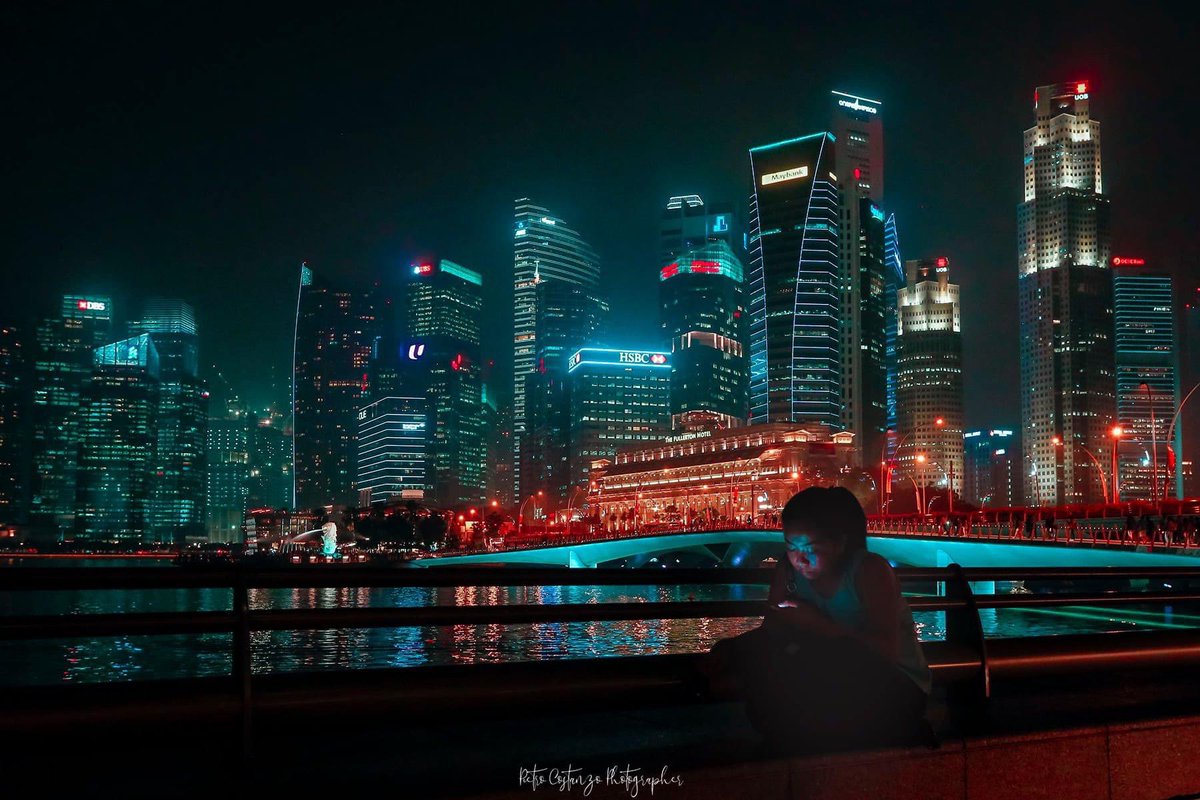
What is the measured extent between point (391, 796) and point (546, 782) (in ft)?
2.31

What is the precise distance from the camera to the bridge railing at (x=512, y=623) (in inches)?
185

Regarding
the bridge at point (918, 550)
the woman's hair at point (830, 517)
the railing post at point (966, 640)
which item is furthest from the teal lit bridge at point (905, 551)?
the woman's hair at point (830, 517)

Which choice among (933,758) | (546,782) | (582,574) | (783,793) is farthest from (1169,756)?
(546,782)

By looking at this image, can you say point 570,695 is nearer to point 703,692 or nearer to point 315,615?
point 703,692

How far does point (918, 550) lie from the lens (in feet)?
254

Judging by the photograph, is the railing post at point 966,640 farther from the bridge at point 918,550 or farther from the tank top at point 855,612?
the bridge at point 918,550

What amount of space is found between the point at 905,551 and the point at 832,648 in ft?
259

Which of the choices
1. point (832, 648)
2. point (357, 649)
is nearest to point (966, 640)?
point (832, 648)

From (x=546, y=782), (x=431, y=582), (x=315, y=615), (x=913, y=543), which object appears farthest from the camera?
(x=913, y=543)

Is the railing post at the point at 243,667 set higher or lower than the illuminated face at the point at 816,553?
lower

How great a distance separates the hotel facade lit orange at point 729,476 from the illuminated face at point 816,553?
150775mm

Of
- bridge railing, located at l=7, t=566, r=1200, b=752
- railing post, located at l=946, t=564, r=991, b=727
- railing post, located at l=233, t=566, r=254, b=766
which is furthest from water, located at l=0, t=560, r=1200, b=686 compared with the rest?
railing post, located at l=233, t=566, r=254, b=766

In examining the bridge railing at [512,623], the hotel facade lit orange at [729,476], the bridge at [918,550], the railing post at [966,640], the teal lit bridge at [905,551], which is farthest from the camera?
the hotel facade lit orange at [729,476]

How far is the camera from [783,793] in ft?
16.6
